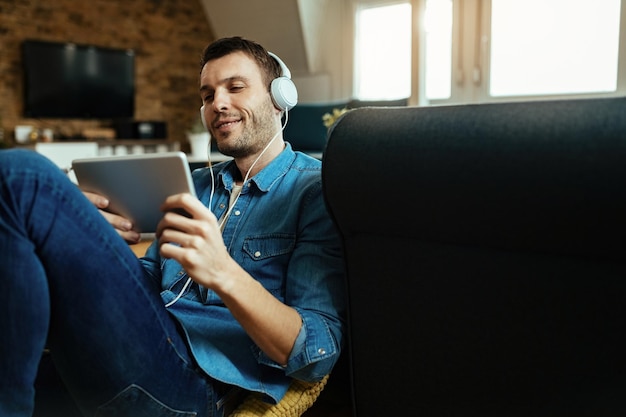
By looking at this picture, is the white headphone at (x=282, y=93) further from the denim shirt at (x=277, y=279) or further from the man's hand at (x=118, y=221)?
Answer: the man's hand at (x=118, y=221)

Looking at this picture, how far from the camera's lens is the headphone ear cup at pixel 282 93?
131 centimetres

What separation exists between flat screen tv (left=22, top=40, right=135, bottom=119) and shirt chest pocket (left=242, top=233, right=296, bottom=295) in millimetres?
5054

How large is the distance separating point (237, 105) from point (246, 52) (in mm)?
127

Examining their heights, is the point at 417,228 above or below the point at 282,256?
above

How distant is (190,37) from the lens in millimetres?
6727

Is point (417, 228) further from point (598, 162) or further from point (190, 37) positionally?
point (190, 37)

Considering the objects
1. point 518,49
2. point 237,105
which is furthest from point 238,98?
point 518,49

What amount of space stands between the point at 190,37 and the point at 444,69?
2974 millimetres

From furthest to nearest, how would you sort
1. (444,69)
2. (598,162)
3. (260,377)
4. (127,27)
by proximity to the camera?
(127,27) < (444,69) < (260,377) < (598,162)

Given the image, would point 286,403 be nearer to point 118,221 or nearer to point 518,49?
point 118,221

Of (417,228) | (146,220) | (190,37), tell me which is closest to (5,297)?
(146,220)

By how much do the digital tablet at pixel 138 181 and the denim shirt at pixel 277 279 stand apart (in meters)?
0.18

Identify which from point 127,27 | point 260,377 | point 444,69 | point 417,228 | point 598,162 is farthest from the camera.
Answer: point 127,27

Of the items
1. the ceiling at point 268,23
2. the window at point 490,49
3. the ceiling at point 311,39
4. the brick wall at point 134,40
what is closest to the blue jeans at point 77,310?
the window at point 490,49
